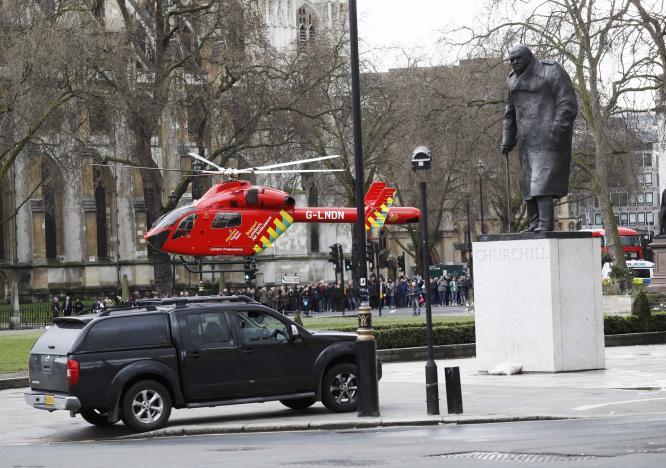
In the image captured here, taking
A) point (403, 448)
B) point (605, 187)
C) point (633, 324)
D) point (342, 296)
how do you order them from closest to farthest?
point (403, 448), point (633, 324), point (605, 187), point (342, 296)

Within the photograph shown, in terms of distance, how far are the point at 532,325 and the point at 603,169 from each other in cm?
2556

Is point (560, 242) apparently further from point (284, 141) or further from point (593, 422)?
point (284, 141)

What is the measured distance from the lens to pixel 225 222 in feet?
144

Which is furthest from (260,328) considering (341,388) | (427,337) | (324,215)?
(324,215)

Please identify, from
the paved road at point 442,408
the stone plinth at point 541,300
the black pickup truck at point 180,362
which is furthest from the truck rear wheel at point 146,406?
the stone plinth at point 541,300

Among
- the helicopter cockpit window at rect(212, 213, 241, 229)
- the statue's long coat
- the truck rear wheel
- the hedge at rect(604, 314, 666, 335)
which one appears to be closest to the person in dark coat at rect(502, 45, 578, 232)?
the statue's long coat

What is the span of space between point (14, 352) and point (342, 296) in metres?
29.1

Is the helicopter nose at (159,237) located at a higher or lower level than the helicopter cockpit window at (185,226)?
lower

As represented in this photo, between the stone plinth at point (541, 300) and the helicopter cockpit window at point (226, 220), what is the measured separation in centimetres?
1747

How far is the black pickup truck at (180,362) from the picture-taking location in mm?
19328

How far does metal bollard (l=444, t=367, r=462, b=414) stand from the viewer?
1950 cm

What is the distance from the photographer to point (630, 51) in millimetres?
43938

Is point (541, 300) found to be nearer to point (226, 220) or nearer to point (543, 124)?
point (543, 124)

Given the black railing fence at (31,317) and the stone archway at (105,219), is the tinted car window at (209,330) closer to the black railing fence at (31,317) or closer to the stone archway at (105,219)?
the black railing fence at (31,317)
